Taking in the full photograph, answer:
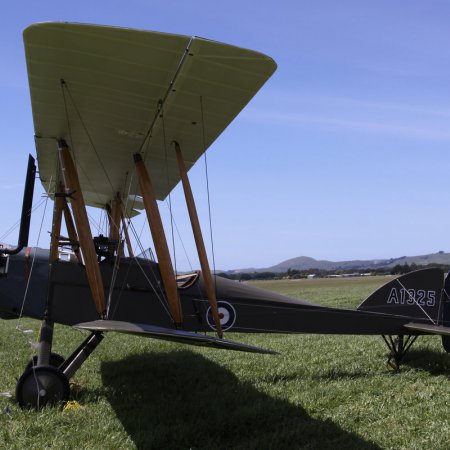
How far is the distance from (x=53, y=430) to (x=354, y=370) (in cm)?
375

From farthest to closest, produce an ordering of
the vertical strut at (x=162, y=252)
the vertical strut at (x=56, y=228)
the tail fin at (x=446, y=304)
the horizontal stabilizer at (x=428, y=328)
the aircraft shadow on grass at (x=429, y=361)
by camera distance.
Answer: the tail fin at (x=446, y=304), the aircraft shadow on grass at (x=429, y=361), the horizontal stabilizer at (x=428, y=328), the vertical strut at (x=56, y=228), the vertical strut at (x=162, y=252)

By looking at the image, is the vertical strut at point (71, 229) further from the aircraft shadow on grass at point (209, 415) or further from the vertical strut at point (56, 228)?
the aircraft shadow on grass at point (209, 415)

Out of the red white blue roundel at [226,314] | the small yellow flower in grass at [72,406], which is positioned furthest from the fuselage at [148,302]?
the small yellow flower in grass at [72,406]

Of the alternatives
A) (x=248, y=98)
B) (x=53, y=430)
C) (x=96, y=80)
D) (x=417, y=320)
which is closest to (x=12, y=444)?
(x=53, y=430)

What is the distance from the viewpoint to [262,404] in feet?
16.2

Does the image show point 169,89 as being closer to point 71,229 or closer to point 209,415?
point 71,229

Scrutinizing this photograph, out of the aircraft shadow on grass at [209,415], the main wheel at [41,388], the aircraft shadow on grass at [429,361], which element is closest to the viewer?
the aircraft shadow on grass at [209,415]

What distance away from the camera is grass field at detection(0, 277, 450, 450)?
4.09 meters

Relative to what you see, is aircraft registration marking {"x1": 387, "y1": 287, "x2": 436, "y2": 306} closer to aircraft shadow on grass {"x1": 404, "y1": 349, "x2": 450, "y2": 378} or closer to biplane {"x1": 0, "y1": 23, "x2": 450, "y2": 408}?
biplane {"x1": 0, "y1": 23, "x2": 450, "y2": 408}

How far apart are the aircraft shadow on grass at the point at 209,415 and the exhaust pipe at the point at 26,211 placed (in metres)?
1.91

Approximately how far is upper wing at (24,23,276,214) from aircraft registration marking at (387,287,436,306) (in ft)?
10.6

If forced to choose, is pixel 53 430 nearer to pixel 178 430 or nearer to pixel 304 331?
pixel 178 430

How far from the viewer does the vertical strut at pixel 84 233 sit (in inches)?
210

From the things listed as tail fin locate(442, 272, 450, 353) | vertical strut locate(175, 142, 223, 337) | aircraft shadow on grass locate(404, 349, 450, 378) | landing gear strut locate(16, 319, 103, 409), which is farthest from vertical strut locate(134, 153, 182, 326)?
tail fin locate(442, 272, 450, 353)
